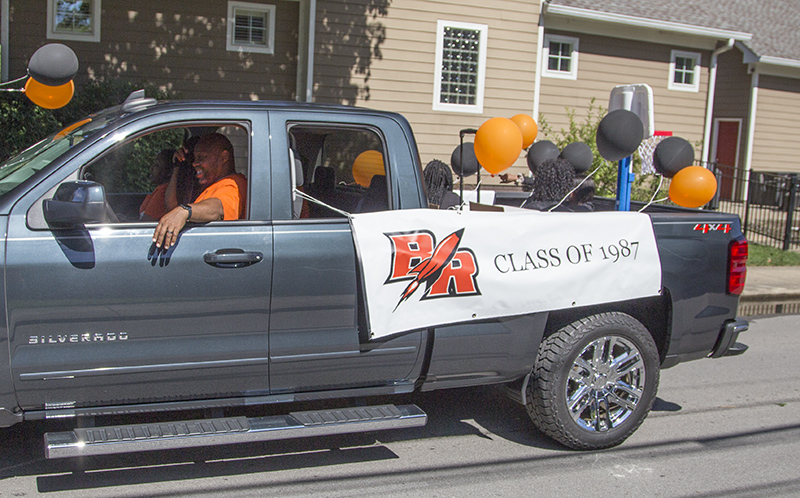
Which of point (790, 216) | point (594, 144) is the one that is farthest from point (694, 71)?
point (790, 216)

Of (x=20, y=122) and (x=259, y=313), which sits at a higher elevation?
(x=20, y=122)

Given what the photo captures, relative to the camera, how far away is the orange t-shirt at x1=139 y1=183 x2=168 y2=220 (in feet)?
14.8

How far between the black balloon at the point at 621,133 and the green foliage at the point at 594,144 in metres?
8.96

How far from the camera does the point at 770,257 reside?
508 inches

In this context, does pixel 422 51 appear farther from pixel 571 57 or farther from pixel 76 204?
pixel 76 204

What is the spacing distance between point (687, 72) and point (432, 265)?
1544 centimetres

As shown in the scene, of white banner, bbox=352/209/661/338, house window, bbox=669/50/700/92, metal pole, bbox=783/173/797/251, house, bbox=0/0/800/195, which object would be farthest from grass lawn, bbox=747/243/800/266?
white banner, bbox=352/209/661/338

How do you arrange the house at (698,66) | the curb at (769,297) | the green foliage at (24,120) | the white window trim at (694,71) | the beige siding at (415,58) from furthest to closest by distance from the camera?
the white window trim at (694,71), the house at (698,66), the beige siding at (415,58), the green foliage at (24,120), the curb at (769,297)

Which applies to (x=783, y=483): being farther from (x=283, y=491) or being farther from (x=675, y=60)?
(x=675, y=60)

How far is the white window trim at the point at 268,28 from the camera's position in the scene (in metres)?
13.0

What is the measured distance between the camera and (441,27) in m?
14.3

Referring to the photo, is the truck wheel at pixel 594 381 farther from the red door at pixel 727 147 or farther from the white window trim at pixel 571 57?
the red door at pixel 727 147

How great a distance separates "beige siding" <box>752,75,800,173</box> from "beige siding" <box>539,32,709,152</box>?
300 centimetres

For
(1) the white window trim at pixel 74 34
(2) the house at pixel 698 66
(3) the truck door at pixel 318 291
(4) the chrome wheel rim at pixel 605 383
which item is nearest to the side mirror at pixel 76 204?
(3) the truck door at pixel 318 291
